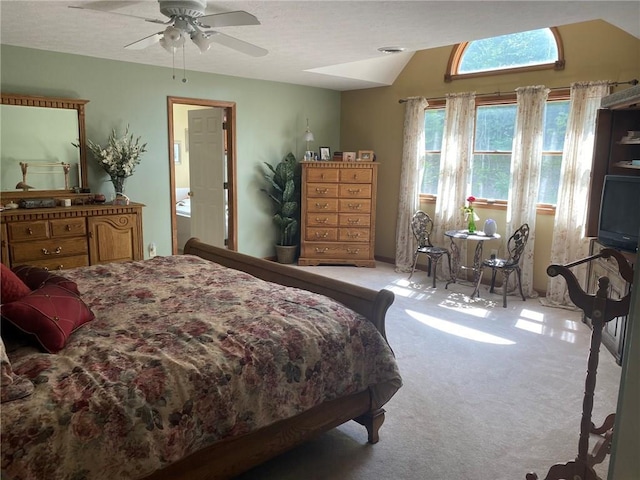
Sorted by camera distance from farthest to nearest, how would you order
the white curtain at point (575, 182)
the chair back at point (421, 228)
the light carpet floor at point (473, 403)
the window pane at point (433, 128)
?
1. the window pane at point (433, 128)
2. the chair back at point (421, 228)
3. the white curtain at point (575, 182)
4. the light carpet floor at point (473, 403)

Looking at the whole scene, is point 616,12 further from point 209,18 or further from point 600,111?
point 209,18

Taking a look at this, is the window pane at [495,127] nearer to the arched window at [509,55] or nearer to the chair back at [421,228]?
the arched window at [509,55]

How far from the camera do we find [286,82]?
6.34 metres

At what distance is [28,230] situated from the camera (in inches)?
159

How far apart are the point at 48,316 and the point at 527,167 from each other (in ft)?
15.4

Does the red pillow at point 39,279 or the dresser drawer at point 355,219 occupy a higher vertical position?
the red pillow at point 39,279

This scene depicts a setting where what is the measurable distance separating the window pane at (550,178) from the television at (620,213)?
0.97m

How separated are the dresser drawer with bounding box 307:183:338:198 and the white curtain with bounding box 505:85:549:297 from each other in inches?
86.5

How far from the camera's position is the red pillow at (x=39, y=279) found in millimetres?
2318

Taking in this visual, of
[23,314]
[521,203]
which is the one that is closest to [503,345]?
[521,203]

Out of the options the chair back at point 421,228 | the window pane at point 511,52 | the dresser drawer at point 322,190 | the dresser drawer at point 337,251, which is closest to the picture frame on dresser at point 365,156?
the dresser drawer at point 322,190

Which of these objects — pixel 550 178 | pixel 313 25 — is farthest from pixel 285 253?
pixel 313 25

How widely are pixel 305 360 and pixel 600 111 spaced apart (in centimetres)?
363

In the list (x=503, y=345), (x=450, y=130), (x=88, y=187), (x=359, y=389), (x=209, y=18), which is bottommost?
(x=503, y=345)
